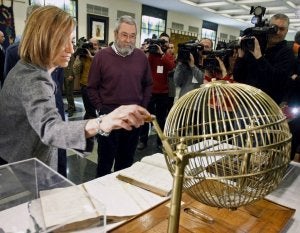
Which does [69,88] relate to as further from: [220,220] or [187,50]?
[220,220]

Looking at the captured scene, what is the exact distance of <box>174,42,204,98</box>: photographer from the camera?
2.41 meters

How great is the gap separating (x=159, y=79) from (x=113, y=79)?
A: 47.2 inches

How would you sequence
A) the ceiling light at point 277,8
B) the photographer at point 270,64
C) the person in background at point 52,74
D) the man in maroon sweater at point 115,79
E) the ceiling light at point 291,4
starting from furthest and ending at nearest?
the ceiling light at point 277,8
the ceiling light at point 291,4
the man in maroon sweater at point 115,79
the photographer at point 270,64
the person in background at point 52,74

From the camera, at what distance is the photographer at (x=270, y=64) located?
153 cm

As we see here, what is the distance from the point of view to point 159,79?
2.90 m

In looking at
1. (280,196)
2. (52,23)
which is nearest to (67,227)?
(52,23)

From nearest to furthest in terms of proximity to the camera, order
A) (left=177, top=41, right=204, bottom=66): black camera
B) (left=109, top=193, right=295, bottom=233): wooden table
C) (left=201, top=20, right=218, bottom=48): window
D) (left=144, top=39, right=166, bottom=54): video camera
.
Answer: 1. (left=109, top=193, right=295, bottom=233): wooden table
2. (left=177, top=41, right=204, bottom=66): black camera
3. (left=144, top=39, right=166, bottom=54): video camera
4. (left=201, top=20, right=218, bottom=48): window

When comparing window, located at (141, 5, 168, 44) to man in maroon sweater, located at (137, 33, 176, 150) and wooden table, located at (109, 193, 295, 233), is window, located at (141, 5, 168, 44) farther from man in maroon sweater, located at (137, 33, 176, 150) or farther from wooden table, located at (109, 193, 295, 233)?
wooden table, located at (109, 193, 295, 233)

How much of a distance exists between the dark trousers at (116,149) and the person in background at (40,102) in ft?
2.67

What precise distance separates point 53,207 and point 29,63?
0.41 metres

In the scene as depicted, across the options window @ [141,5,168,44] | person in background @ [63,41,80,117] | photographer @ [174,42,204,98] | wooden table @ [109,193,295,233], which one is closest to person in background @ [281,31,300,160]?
photographer @ [174,42,204,98]

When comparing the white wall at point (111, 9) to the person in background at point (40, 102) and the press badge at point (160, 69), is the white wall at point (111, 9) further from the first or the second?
the person in background at point (40, 102)

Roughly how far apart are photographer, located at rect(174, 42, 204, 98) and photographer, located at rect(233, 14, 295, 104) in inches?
28.9

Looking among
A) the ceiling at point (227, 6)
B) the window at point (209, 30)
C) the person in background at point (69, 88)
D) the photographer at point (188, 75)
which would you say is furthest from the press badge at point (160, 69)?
the window at point (209, 30)
